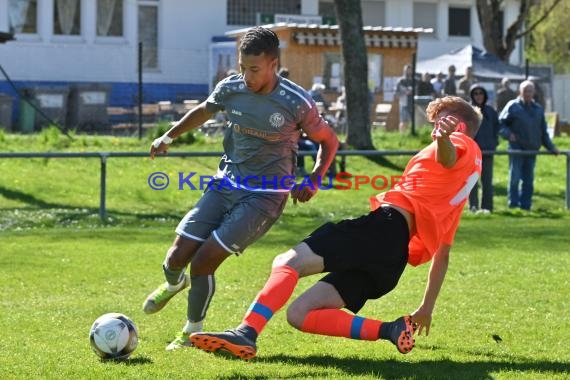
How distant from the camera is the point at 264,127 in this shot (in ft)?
24.2

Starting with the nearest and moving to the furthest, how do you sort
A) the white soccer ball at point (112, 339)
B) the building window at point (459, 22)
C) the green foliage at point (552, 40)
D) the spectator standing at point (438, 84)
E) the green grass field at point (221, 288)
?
the green grass field at point (221, 288) < the white soccer ball at point (112, 339) < the spectator standing at point (438, 84) < the building window at point (459, 22) < the green foliage at point (552, 40)

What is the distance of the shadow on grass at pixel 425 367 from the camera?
671 centimetres

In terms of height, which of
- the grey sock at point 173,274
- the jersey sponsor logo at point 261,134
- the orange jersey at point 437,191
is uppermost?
the jersey sponsor logo at point 261,134

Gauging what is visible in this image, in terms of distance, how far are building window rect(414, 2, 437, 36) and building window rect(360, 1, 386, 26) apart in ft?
5.08

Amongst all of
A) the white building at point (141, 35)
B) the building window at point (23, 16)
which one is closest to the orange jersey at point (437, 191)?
the white building at point (141, 35)

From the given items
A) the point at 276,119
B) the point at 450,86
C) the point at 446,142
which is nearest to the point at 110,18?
the point at 450,86

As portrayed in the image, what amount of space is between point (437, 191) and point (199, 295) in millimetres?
1699

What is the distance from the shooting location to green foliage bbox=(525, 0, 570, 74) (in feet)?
188

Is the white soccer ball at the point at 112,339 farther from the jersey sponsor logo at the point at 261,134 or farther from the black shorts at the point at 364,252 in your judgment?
the jersey sponsor logo at the point at 261,134

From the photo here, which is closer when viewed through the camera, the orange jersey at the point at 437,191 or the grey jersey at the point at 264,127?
the orange jersey at the point at 437,191

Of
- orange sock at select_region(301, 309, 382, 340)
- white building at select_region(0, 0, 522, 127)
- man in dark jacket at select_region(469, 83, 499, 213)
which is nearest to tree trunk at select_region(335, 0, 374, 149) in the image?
white building at select_region(0, 0, 522, 127)

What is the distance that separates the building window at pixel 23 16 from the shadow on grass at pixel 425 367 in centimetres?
3176

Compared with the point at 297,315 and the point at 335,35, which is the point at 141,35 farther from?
the point at 297,315

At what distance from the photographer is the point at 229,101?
7.52 meters
